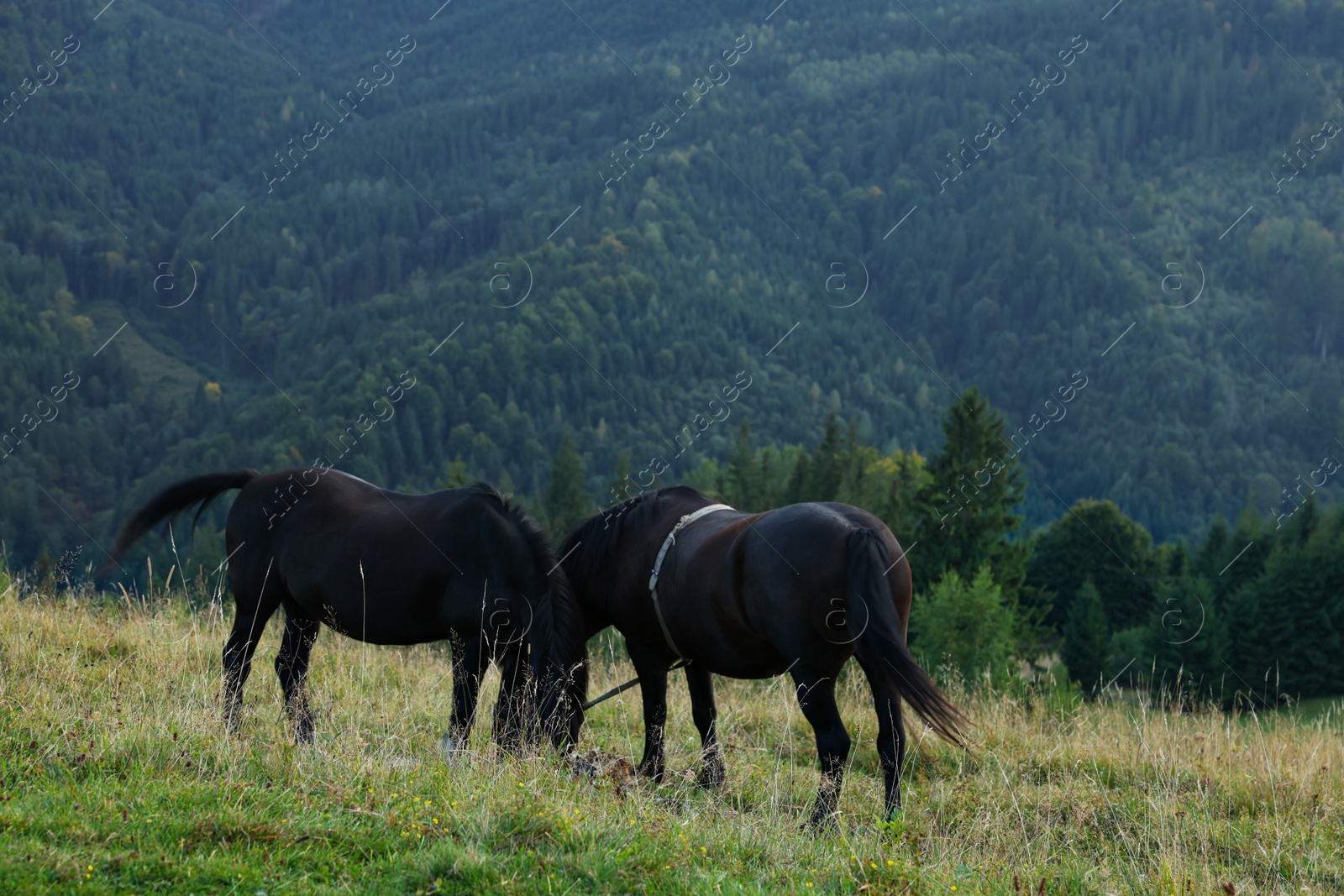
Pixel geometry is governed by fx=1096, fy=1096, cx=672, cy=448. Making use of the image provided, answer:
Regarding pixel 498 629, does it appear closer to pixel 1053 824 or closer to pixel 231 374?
pixel 1053 824

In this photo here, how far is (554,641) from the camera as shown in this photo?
627 cm

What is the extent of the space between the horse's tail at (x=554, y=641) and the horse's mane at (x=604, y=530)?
2.08 feet

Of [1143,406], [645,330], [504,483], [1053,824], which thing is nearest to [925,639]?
[1053,824]

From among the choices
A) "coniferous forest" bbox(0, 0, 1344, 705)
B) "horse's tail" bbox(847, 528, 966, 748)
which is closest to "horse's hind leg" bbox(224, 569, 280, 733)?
"coniferous forest" bbox(0, 0, 1344, 705)

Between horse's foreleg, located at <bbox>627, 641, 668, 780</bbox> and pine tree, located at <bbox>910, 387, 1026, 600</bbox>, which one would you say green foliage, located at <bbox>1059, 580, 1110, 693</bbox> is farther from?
horse's foreleg, located at <bbox>627, 641, 668, 780</bbox>

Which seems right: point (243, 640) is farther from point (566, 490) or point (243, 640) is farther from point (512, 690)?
point (566, 490)

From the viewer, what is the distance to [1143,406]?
16438 cm

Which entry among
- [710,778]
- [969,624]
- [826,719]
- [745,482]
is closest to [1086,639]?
[969,624]

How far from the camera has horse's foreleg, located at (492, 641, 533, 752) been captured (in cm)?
620

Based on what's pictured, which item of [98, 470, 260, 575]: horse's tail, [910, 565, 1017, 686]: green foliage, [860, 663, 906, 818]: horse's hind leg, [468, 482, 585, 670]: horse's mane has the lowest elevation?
[910, 565, 1017, 686]: green foliage

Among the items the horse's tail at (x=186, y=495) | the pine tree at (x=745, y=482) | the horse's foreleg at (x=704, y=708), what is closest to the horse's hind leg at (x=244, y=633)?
the horse's tail at (x=186, y=495)

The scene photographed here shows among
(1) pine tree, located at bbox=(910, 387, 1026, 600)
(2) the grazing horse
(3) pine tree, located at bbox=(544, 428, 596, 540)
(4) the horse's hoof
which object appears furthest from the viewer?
(3) pine tree, located at bbox=(544, 428, 596, 540)

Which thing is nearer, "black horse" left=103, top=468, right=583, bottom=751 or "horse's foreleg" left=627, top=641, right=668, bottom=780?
"black horse" left=103, top=468, right=583, bottom=751

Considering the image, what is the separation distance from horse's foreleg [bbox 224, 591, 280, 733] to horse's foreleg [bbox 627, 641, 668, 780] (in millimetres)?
2306
